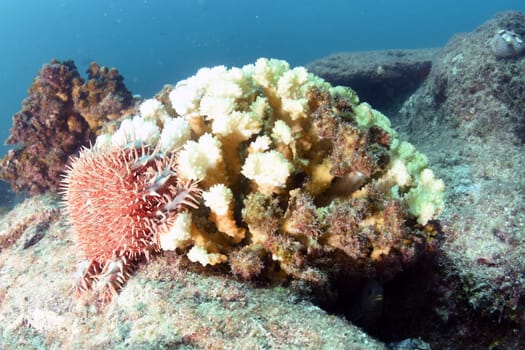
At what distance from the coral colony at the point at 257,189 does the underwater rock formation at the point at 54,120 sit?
4240 millimetres

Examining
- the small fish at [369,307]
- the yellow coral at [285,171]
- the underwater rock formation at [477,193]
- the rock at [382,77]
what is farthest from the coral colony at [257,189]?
the rock at [382,77]

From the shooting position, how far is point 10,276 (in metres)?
4.48

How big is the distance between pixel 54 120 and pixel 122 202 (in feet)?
18.4

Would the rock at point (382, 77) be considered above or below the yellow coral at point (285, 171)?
above

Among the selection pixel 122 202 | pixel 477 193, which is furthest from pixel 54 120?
pixel 477 193

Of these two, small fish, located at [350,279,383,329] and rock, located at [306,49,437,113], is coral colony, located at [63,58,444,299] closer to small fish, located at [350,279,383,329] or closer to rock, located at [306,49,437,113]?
small fish, located at [350,279,383,329]

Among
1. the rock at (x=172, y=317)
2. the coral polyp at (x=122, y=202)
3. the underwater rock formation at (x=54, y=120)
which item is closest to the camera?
the rock at (x=172, y=317)

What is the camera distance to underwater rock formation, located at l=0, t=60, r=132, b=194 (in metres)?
7.20

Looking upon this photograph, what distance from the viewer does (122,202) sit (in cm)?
277

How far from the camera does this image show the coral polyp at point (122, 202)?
9.20ft

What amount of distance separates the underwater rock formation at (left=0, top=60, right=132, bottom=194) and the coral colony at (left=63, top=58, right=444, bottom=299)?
4.24m

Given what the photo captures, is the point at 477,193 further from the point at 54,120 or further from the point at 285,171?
the point at 54,120

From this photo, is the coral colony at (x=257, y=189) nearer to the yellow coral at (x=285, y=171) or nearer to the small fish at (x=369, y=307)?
the yellow coral at (x=285, y=171)

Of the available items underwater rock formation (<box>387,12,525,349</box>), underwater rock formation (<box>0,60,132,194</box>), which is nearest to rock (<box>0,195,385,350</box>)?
underwater rock formation (<box>387,12,525,349</box>)
